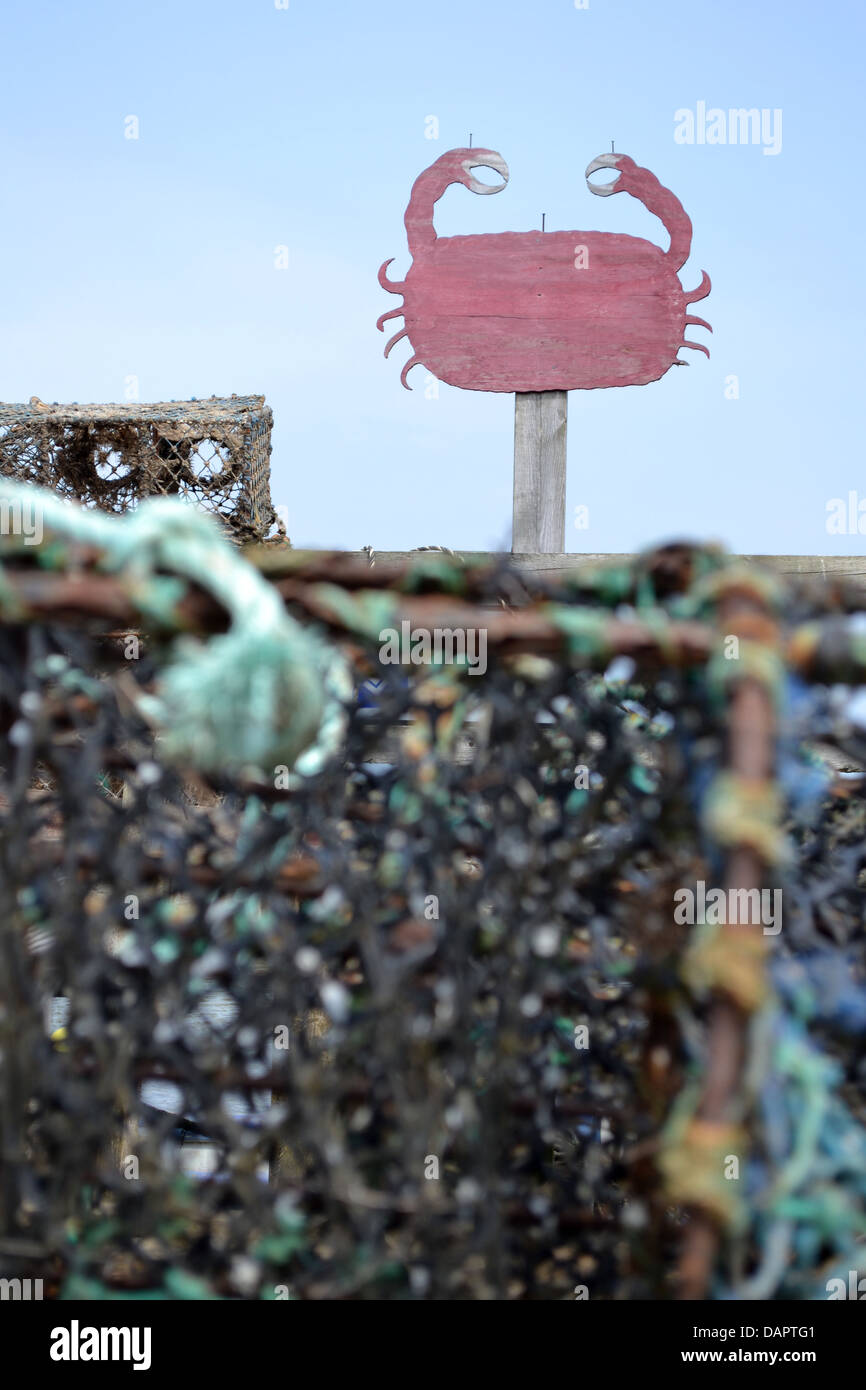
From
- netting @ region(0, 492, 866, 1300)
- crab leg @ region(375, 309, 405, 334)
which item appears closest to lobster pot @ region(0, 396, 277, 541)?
crab leg @ region(375, 309, 405, 334)

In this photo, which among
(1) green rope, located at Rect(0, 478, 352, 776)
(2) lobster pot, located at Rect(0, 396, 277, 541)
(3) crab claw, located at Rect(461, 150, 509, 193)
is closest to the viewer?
(1) green rope, located at Rect(0, 478, 352, 776)

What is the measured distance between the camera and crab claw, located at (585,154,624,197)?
10.2ft

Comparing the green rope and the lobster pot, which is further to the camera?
the lobster pot

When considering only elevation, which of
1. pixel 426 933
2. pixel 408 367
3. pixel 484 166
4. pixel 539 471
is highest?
pixel 484 166

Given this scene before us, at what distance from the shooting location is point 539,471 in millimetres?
Result: 3131

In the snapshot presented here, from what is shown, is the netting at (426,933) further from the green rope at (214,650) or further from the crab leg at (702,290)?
the crab leg at (702,290)

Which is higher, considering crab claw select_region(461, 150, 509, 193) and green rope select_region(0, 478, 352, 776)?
crab claw select_region(461, 150, 509, 193)

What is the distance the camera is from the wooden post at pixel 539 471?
10.2ft

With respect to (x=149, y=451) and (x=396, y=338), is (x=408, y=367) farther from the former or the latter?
(x=149, y=451)

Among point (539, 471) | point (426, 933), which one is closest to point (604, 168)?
point (539, 471)

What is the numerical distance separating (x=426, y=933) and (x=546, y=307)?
2.45 m

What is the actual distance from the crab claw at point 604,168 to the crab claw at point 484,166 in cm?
23

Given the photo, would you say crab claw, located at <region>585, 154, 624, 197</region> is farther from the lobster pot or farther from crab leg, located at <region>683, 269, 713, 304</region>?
the lobster pot

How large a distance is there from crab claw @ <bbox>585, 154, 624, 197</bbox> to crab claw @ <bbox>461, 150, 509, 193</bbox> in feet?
0.74
